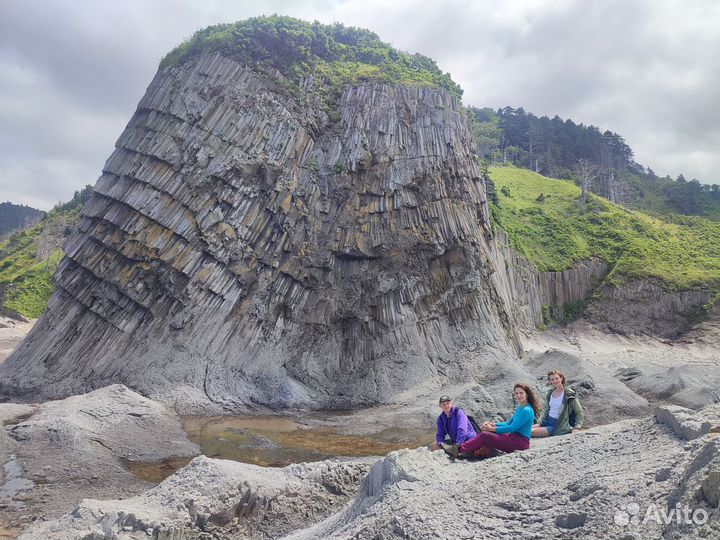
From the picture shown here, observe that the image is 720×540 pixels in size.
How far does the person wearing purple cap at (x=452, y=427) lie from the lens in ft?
33.5

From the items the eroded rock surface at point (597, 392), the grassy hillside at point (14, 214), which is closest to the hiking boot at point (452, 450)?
the eroded rock surface at point (597, 392)

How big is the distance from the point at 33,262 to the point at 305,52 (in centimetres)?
3939

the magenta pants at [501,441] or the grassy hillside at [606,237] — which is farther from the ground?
the grassy hillside at [606,237]

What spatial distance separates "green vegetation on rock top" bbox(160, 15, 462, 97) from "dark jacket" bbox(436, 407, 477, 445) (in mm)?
26659

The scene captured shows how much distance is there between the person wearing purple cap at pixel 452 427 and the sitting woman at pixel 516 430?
0.58m

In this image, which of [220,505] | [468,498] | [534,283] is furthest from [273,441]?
[534,283]

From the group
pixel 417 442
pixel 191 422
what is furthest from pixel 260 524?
pixel 191 422

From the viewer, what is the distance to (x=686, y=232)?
56.1 meters

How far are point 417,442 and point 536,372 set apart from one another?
13141 mm

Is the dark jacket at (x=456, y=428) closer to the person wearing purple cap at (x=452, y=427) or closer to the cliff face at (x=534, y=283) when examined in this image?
the person wearing purple cap at (x=452, y=427)

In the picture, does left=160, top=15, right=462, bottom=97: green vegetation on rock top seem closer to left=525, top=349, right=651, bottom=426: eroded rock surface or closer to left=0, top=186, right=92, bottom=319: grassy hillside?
left=525, top=349, right=651, bottom=426: eroded rock surface

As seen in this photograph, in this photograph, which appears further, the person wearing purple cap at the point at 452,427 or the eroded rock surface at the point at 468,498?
the person wearing purple cap at the point at 452,427

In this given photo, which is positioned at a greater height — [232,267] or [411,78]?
[411,78]

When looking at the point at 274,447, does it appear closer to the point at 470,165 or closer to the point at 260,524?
the point at 260,524
